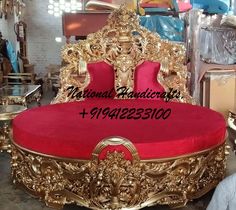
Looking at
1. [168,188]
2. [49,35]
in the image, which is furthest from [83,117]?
[49,35]

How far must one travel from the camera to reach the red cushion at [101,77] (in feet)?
9.76

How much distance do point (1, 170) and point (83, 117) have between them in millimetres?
889

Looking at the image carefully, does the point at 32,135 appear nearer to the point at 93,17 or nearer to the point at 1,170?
the point at 1,170

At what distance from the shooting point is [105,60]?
3.01 m

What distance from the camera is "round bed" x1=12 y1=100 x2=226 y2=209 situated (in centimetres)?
187

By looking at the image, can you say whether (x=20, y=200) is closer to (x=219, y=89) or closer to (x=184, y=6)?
(x=219, y=89)

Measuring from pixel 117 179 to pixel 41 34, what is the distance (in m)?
7.74

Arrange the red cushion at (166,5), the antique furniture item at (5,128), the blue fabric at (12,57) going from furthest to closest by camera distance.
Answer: the blue fabric at (12,57) → the red cushion at (166,5) → the antique furniture item at (5,128)

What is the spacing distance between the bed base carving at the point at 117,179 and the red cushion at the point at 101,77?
102cm

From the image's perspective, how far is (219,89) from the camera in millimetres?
4207

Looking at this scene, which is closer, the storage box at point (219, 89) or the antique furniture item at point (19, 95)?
the storage box at point (219, 89)

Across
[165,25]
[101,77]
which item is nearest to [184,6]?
[165,25]

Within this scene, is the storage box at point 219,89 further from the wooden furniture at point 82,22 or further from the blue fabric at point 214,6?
the wooden furniture at point 82,22

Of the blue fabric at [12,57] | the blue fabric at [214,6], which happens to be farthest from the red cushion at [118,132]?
the blue fabric at [12,57]
